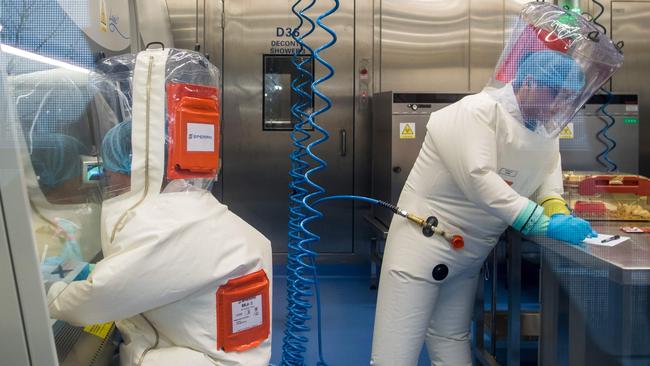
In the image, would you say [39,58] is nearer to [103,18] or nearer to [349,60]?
[103,18]

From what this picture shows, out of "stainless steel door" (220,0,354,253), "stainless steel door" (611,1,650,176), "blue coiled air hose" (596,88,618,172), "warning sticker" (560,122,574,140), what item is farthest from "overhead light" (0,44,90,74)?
"stainless steel door" (611,1,650,176)

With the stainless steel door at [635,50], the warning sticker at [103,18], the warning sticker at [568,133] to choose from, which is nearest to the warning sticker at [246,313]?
the warning sticker at [103,18]

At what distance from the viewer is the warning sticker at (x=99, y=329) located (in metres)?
1.22

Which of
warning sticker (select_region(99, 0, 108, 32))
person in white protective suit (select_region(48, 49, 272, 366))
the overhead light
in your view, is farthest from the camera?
warning sticker (select_region(99, 0, 108, 32))

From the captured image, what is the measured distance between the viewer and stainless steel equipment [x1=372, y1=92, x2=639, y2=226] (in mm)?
3688

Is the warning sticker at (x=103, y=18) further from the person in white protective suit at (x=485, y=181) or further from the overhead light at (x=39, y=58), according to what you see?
the person in white protective suit at (x=485, y=181)

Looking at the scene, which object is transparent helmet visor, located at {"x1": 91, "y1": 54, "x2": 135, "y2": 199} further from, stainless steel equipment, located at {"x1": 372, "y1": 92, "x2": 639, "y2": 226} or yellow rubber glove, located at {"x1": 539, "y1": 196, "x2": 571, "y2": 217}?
stainless steel equipment, located at {"x1": 372, "y1": 92, "x2": 639, "y2": 226}

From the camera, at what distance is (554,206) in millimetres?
1891

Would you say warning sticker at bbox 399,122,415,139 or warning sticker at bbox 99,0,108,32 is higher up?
warning sticker at bbox 99,0,108,32

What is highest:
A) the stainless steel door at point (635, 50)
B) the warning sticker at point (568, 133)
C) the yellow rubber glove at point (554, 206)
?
the stainless steel door at point (635, 50)

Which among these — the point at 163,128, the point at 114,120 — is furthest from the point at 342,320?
the point at 163,128

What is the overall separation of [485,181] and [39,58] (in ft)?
4.13

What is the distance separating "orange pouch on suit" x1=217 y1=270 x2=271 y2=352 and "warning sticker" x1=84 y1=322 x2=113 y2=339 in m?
0.31

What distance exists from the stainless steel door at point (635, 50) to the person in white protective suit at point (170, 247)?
425 cm
